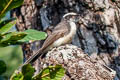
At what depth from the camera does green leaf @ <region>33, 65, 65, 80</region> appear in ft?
5.88

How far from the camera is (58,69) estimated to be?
187 cm

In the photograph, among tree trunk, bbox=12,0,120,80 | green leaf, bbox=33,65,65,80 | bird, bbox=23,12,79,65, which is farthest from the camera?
bird, bbox=23,12,79,65

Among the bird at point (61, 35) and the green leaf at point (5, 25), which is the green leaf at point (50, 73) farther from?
the bird at point (61, 35)

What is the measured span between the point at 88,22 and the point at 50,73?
9.77 feet

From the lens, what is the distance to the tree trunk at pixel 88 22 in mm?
4527

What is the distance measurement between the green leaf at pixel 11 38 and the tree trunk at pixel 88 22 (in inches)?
96.9

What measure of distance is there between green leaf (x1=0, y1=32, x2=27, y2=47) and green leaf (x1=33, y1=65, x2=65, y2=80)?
9.6 inches

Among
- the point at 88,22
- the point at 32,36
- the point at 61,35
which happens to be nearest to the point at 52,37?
the point at 61,35

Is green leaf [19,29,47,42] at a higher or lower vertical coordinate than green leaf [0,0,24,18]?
lower

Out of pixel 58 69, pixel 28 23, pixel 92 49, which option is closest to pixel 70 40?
pixel 92 49

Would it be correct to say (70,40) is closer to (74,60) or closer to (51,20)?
(51,20)

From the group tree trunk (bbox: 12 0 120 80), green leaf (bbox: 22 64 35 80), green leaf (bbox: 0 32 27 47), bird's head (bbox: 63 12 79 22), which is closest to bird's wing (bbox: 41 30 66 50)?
tree trunk (bbox: 12 0 120 80)

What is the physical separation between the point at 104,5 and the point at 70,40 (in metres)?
0.74

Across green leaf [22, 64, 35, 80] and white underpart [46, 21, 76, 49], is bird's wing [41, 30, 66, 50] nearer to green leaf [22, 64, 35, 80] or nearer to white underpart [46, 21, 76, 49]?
white underpart [46, 21, 76, 49]
